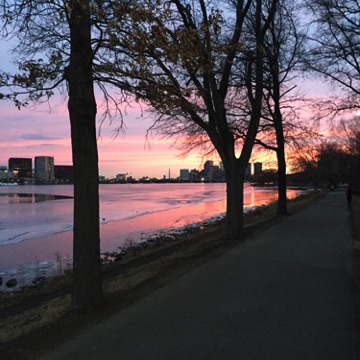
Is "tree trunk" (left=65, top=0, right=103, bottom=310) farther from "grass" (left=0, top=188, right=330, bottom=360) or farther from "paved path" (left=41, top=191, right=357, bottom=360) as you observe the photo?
"paved path" (left=41, top=191, right=357, bottom=360)

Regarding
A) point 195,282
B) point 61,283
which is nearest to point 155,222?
point 61,283

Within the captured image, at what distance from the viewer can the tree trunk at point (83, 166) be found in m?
6.21

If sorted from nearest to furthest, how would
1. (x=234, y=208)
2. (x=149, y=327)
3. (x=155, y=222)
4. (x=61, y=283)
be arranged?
(x=149, y=327), (x=61, y=283), (x=234, y=208), (x=155, y=222)

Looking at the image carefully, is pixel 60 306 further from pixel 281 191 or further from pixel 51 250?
pixel 281 191

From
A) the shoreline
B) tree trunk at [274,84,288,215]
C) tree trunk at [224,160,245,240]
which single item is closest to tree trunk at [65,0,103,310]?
the shoreline

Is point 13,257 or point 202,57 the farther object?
point 13,257

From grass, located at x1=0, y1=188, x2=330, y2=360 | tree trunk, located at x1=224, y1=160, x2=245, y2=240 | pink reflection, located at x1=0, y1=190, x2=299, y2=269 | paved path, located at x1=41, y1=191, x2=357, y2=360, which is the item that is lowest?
pink reflection, located at x1=0, y1=190, x2=299, y2=269

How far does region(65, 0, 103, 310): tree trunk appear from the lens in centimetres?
621

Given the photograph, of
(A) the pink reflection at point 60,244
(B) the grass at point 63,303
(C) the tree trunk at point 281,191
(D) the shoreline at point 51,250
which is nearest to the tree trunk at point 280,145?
Answer: (C) the tree trunk at point 281,191

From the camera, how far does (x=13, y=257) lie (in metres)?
15.9

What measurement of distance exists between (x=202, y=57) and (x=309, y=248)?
7.09 meters

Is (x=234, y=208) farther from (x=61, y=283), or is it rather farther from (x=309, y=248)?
(x=61, y=283)

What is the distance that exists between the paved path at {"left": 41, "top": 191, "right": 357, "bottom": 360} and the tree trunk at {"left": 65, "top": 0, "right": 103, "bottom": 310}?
0.81 m

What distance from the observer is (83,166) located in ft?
20.6
